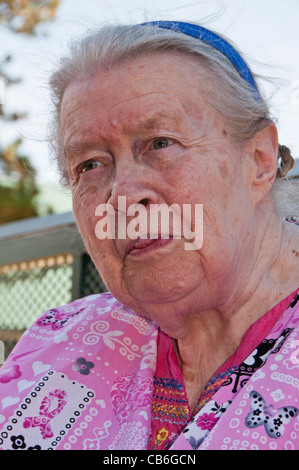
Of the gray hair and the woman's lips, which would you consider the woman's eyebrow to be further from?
the woman's lips

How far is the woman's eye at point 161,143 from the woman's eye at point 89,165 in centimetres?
24

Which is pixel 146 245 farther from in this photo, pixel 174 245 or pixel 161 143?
pixel 161 143

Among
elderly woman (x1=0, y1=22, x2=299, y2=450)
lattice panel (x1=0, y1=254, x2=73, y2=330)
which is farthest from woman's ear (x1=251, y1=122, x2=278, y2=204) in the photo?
lattice panel (x1=0, y1=254, x2=73, y2=330)

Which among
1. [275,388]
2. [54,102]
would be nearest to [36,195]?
[54,102]

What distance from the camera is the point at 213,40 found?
77.8 inches

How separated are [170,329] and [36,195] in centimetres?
924

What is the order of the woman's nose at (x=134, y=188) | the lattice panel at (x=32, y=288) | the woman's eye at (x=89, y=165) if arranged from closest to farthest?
the woman's nose at (x=134, y=188), the woman's eye at (x=89, y=165), the lattice panel at (x=32, y=288)

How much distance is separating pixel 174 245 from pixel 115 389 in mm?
601

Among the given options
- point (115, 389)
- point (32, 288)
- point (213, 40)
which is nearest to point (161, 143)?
point (213, 40)

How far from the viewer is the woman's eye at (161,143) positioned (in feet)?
6.08

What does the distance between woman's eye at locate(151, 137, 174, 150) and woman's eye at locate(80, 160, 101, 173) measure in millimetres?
237

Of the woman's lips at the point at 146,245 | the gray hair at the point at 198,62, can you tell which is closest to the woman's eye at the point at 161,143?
the gray hair at the point at 198,62

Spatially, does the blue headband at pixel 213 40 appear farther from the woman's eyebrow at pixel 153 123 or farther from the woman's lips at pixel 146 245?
the woman's lips at pixel 146 245
